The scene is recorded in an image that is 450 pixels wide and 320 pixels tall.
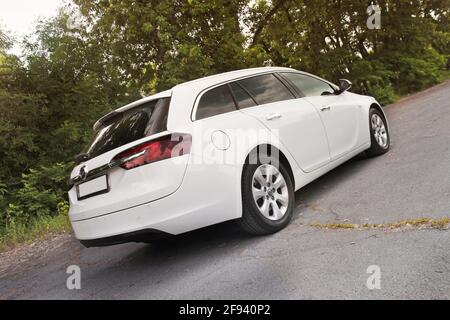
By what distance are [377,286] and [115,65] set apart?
9.67 metres

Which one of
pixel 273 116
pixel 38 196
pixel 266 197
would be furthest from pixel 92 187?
pixel 38 196

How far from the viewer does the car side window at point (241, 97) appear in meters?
4.85

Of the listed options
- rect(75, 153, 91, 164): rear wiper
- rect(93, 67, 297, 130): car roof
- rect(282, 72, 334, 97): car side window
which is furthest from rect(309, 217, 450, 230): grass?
rect(75, 153, 91, 164): rear wiper

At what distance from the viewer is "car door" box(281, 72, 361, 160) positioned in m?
5.70

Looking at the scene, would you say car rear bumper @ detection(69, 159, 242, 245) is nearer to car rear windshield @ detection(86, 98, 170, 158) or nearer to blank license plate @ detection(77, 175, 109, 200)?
blank license plate @ detection(77, 175, 109, 200)

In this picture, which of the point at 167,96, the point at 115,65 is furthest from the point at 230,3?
the point at 167,96

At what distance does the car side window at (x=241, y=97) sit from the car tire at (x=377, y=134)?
2.46 metres

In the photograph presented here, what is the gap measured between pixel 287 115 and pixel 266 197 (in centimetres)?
104

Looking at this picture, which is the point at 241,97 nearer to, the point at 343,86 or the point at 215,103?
the point at 215,103

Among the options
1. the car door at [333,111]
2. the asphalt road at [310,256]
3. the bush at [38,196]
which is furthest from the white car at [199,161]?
the bush at [38,196]

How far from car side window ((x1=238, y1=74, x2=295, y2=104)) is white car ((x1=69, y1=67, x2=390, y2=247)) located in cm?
2

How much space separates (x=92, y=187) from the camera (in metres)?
4.31
